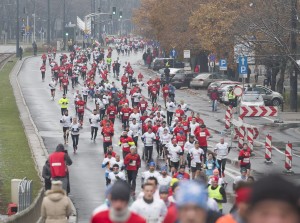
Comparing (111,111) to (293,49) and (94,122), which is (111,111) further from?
(293,49)

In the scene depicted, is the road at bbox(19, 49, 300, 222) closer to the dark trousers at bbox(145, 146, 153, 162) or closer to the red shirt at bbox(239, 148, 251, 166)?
the dark trousers at bbox(145, 146, 153, 162)

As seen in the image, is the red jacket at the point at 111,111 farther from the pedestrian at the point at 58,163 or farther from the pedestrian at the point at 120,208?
the pedestrian at the point at 120,208

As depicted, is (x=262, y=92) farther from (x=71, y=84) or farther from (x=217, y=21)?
(x=71, y=84)

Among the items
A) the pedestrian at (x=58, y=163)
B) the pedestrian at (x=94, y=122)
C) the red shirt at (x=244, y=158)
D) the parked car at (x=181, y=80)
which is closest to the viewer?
the pedestrian at (x=58, y=163)

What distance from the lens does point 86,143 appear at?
37.8 metres

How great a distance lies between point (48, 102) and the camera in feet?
182

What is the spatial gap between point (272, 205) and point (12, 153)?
29.1 metres

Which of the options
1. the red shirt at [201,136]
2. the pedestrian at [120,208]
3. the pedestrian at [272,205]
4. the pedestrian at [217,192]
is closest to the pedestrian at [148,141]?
the red shirt at [201,136]

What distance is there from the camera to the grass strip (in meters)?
24.4

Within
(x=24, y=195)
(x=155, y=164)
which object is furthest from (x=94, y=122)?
(x=24, y=195)

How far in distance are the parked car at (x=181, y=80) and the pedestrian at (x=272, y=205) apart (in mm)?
63545

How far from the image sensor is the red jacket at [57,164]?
2011cm

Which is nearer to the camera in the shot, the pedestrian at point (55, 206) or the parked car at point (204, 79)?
the pedestrian at point (55, 206)

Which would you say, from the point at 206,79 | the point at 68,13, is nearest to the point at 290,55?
the point at 206,79
